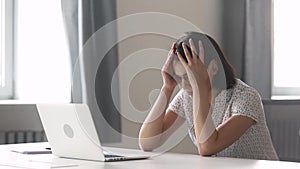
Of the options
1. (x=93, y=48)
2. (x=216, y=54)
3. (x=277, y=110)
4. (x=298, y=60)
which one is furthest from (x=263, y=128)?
(x=298, y=60)

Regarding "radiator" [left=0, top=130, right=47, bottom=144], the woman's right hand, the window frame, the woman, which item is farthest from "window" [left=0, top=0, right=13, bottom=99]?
the woman's right hand

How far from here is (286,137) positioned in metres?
3.97

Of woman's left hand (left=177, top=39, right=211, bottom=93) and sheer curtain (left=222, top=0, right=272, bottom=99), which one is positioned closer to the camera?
woman's left hand (left=177, top=39, right=211, bottom=93)

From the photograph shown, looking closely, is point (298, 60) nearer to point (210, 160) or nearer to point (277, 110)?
point (277, 110)

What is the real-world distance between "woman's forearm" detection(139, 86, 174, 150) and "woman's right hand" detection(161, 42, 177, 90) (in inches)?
0.8

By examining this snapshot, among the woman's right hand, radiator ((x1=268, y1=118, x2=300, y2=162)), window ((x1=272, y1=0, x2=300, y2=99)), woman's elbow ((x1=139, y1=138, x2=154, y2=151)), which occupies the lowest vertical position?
radiator ((x1=268, y1=118, x2=300, y2=162))

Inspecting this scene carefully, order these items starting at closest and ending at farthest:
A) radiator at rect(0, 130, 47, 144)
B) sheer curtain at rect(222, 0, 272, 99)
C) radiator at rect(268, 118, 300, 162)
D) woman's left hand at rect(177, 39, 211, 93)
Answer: woman's left hand at rect(177, 39, 211, 93)
radiator at rect(0, 130, 47, 144)
radiator at rect(268, 118, 300, 162)
sheer curtain at rect(222, 0, 272, 99)

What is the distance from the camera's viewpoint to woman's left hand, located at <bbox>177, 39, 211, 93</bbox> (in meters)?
2.11

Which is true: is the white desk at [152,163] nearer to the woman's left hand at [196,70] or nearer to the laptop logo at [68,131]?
the laptop logo at [68,131]

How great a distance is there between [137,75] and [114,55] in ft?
1.17

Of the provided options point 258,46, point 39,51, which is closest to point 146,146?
point 39,51

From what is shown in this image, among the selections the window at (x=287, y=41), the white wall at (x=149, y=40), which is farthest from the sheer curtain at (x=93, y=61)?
the window at (x=287, y=41)

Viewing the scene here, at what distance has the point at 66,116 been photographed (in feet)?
6.19

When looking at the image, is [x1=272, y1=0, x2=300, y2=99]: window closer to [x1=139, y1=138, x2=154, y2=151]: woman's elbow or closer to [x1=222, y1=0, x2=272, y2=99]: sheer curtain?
[x1=222, y1=0, x2=272, y2=99]: sheer curtain
